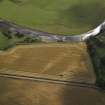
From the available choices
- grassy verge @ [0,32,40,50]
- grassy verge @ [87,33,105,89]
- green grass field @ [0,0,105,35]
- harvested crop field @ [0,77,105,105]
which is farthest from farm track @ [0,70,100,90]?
green grass field @ [0,0,105,35]

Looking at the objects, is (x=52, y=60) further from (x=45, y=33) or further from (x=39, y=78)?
(x=45, y=33)

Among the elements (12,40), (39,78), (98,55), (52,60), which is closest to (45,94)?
(39,78)

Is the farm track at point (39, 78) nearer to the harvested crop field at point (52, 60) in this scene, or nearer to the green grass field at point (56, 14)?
the harvested crop field at point (52, 60)

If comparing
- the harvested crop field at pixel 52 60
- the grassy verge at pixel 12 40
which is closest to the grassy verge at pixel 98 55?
the harvested crop field at pixel 52 60

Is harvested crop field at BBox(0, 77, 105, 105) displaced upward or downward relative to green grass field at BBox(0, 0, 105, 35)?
downward

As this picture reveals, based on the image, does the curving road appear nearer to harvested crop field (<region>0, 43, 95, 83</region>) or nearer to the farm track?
harvested crop field (<region>0, 43, 95, 83</region>)
